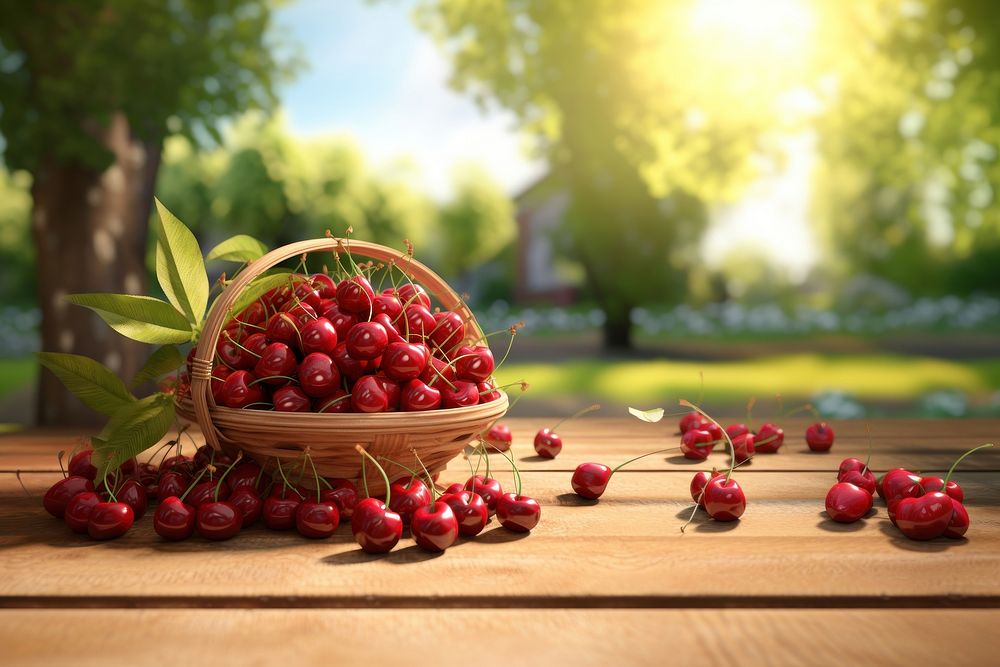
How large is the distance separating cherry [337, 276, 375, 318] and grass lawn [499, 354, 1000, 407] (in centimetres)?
671

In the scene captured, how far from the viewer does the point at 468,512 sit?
4.51ft

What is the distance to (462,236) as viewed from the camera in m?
36.1

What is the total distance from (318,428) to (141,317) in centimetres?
45

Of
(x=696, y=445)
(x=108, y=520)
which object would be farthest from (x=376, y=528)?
(x=696, y=445)

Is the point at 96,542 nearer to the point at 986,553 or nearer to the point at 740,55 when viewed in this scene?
the point at 986,553

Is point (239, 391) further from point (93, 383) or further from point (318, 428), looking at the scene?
point (93, 383)

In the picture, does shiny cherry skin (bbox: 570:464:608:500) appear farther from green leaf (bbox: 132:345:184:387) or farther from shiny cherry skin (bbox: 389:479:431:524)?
green leaf (bbox: 132:345:184:387)

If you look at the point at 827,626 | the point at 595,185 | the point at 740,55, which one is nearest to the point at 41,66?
the point at 827,626

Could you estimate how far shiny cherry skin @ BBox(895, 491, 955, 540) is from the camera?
1.36 metres

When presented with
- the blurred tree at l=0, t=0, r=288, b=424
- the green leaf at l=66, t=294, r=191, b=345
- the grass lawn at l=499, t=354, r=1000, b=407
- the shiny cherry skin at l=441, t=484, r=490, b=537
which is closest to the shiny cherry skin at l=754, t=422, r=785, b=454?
the shiny cherry skin at l=441, t=484, r=490, b=537

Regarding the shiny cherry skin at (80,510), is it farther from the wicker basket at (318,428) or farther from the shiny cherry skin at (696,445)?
the shiny cherry skin at (696,445)

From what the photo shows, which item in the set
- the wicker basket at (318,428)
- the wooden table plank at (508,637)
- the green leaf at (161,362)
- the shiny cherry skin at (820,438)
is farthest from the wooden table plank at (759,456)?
the wooden table plank at (508,637)

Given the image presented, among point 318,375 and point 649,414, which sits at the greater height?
point 318,375

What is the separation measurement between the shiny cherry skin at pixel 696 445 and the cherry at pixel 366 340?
920 mm
